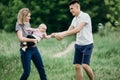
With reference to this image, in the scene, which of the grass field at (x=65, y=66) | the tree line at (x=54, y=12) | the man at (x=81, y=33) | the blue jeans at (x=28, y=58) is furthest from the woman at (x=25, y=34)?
the tree line at (x=54, y=12)


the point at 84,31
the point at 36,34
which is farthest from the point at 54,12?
the point at 84,31

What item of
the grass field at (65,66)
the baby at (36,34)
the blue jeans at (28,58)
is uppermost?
the baby at (36,34)

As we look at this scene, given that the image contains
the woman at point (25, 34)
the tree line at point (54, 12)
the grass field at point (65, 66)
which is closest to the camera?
the woman at point (25, 34)

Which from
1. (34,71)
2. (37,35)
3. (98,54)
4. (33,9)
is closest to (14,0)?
(33,9)

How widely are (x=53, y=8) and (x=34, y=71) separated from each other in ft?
74.6

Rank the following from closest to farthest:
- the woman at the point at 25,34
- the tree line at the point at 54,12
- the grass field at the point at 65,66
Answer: the woman at the point at 25,34, the grass field at the point at 65,66, the tree line at the point at 54,12

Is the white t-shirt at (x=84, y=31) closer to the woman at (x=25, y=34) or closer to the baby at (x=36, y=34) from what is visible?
the baby at (x=36, y=34)

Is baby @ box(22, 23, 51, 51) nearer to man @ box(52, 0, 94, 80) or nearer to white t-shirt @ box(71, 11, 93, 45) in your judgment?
man @ box(52, 0, 94, 80)

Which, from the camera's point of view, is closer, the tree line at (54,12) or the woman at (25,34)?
the woman at (25,34)

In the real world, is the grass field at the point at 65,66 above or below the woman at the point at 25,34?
below

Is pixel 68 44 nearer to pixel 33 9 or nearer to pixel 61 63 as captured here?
pixel 61 63

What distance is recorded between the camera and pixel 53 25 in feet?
113

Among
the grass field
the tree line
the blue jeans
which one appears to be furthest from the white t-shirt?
the tree line

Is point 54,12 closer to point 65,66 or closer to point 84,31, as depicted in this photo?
point 65,66
